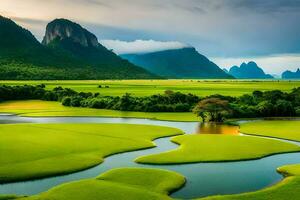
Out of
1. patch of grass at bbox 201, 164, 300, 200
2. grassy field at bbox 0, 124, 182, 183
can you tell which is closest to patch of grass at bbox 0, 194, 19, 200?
grassy field at bbox 0, 124, 182, 183

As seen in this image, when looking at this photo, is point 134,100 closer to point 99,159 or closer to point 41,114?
point 41,114

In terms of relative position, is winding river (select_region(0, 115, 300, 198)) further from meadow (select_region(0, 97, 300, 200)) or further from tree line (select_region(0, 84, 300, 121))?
tree line (select_region(0, 84, 300, 121))

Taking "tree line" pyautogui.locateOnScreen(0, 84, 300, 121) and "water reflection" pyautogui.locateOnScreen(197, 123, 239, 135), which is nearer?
"water reflection" pyautogui.locateOnScreen(197, 123, 239, 135)

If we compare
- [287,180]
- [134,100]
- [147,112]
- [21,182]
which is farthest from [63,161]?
[134,100]

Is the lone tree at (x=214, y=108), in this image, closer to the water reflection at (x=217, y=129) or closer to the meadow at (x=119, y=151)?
the water reflection at (x=217, y=129)

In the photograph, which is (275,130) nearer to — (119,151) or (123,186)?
(119,151)

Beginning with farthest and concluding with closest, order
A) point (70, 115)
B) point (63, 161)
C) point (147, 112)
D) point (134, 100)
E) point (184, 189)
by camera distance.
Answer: point (134, 100) → point (147, 112) → point (70, 115) → point (63, 161) → point (184, 189)
